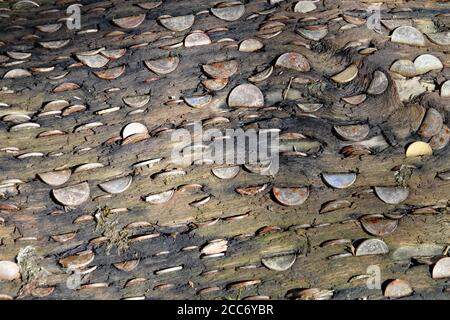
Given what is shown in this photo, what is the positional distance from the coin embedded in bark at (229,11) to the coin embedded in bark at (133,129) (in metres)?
0.53

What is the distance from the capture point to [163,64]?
2.09 m

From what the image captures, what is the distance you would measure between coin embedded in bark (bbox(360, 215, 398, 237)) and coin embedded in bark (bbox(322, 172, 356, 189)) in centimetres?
12

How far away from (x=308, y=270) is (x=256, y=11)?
0.97 meters

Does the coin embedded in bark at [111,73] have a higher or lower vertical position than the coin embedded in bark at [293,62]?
lower

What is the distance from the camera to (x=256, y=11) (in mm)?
2229

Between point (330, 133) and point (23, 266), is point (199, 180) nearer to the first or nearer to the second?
point (330, 133)

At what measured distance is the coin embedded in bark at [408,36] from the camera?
2.12 metres

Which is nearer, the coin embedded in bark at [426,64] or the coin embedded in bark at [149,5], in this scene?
the coin embedded in bark at [426,64]

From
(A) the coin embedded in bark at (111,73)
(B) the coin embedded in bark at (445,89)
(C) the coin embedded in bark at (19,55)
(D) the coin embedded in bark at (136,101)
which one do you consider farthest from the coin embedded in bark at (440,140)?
(C) the coin embedded in bark at (19,55)

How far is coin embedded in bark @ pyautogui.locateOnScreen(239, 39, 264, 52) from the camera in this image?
6.91 feet

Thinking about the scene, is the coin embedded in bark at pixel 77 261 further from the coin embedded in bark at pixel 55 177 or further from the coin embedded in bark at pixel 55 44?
the coin embedded in bark at pixel 55 44

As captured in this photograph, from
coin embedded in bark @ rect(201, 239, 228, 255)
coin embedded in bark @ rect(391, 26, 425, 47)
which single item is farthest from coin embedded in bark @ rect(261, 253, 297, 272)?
coin embedded in bark @ rect(391, 26, 425, 47)

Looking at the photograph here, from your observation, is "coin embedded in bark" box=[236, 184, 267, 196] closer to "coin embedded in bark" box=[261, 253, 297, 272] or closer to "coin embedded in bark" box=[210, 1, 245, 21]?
"coin embedded in bark" box=[261, 253, 297, 272]
